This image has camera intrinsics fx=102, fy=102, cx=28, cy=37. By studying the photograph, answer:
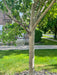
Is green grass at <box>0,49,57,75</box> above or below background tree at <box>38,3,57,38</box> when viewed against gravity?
below

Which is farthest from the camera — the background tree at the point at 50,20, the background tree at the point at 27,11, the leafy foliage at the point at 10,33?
the background tree at the point at 50,20

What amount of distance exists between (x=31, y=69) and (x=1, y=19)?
12736 mm

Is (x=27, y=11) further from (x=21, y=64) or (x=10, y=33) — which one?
(x=21, y=64)

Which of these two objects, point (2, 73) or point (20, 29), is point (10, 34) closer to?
point (20, 29)

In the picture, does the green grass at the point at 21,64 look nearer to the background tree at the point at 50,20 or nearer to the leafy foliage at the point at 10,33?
the leafy foliage at the point at 10,33

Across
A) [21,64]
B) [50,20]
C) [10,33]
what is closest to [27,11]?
[10,33]

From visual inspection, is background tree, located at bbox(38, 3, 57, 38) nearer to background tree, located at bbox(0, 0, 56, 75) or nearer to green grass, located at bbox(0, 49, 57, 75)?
background tree, located at bbox(0, 0, 56, 75)

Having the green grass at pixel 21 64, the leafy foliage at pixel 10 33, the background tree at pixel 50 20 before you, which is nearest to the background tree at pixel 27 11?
the leafy foliage at pixel 10 33

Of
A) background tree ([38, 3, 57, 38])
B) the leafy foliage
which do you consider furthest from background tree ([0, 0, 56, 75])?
background tree ([38, 3, 57, 38])

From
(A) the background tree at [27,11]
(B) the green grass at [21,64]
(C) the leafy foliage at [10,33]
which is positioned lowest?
(B) the green grass at [21,64]

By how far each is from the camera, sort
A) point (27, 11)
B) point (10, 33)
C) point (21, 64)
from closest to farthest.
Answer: point (10, 33)
point (27, 11)
point (21, 64)

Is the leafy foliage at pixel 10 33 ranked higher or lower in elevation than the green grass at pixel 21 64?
higher

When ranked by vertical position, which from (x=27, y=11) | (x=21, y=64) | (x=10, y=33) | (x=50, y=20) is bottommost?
(x=21, y=64)

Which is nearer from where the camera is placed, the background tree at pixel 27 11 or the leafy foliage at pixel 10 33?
the background tree at pixel 27 11
